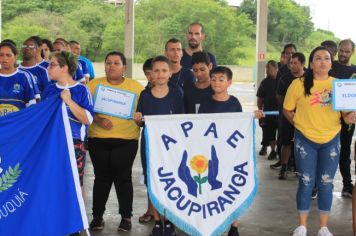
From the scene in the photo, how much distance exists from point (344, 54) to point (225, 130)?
2.27 m

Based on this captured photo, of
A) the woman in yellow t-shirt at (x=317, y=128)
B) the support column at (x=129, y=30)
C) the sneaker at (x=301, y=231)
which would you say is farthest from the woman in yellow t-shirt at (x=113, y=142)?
the support column at (x=129, y=30)

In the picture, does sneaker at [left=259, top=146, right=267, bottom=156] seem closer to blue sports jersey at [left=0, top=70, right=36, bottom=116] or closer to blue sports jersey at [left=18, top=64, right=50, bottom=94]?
blue sports jersey at [left=18, top=64, right=50, bottom=94]

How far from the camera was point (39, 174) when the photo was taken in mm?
3701

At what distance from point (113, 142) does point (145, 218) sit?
0.90 meters

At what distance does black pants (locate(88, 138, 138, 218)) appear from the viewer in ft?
14.7

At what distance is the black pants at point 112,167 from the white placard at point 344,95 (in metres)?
1.69

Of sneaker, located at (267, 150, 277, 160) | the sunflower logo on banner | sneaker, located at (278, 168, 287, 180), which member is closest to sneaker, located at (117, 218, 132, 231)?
the sunflower logo on banner

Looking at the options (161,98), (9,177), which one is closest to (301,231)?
(161,98)

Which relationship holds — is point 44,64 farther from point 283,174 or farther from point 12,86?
Answer: point 283,174

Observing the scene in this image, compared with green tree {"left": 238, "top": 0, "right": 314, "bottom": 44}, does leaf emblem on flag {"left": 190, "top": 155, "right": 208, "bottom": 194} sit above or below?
below

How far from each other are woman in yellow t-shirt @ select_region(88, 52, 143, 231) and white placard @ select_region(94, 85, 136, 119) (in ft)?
0.15

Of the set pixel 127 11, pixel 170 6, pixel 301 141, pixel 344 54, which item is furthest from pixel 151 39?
pixel 301 141

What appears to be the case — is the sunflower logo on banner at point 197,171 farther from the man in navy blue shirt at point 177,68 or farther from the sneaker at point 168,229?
the man in navy blue shirt at point 177,68

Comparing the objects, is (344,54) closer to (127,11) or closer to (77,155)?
(77,155)
